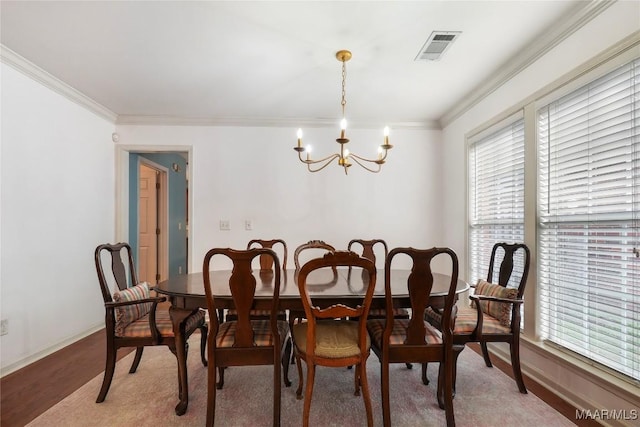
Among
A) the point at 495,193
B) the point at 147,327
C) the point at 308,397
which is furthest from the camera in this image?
the point at 495,193

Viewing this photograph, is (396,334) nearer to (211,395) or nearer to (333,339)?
(333,339)

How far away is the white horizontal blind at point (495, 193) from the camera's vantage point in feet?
8.60

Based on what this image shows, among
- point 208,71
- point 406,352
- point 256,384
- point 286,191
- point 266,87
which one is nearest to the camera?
point 406,352

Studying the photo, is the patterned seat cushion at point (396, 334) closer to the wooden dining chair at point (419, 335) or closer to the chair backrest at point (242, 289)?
the wooden dining chair at point (419, 335)

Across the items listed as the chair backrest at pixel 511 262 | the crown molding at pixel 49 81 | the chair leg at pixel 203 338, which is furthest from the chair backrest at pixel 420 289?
the crown molding at pixel 49 81

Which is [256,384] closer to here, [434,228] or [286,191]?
[286,191]

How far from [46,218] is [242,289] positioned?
231 centimetres

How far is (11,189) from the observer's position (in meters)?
2.48

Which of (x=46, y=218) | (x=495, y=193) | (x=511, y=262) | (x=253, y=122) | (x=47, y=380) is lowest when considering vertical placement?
(x=47, y=380)

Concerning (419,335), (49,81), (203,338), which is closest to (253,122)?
(49,81)

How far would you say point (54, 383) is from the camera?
7.47 ft

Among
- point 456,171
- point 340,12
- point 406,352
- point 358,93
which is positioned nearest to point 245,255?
point 406,352

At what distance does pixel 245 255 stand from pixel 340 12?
1.59 meters

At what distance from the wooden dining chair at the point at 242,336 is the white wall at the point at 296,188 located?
2.19 m
